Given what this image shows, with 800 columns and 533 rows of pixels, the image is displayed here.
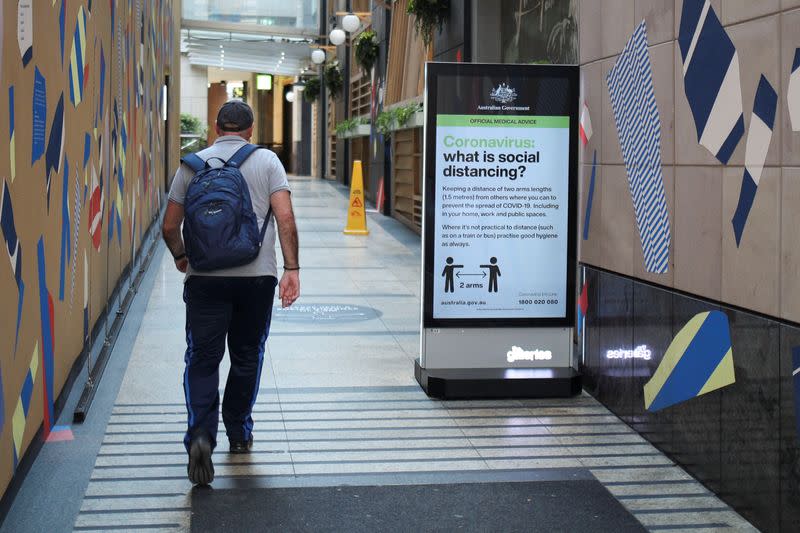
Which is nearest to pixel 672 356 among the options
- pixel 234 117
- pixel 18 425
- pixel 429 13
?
pixel 234 117

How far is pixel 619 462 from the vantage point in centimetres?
543

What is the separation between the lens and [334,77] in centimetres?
3150

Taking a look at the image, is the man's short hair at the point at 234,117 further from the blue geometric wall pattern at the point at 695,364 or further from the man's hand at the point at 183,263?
the blue geometric wall pattern at the point at 695,364

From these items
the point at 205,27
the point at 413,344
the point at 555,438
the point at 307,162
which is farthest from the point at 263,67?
the point at 555,438

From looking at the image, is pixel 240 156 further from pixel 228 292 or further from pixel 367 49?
pixel 367 49

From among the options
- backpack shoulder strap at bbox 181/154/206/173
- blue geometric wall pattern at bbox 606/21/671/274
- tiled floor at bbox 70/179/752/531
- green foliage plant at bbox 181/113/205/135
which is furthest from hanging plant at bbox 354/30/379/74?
backpack shoulder strap at bbox 181/154/206/173

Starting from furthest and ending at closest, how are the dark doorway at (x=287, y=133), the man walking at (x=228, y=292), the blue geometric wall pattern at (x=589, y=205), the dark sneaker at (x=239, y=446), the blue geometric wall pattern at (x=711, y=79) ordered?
the dark doorway at (x=287, y=133)
the blue geometric wall pattern at (x=589, y=205)
the dark sneaker at (x=239, y=446)
the man walking at (x=228, y=292)
the blue geometric wall pattern at (x=711, y=79)

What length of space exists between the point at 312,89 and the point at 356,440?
33724 mm

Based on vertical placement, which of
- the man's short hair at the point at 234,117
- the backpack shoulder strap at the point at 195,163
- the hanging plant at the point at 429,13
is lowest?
the backpack shoulder strap at the point at 195,163

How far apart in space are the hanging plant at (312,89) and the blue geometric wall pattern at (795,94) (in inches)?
1375

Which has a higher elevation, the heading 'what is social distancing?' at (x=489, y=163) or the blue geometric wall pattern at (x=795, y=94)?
the blue geometric wall pattern at (x=795, y=94)

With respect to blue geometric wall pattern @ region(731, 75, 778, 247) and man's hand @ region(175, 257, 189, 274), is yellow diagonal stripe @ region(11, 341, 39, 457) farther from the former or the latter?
blue geometric wall pattern @ region(731, 75, 778, 247)

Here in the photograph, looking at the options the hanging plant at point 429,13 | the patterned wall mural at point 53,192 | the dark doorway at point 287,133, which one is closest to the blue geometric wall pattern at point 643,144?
the patterned wall mural at point 53,192

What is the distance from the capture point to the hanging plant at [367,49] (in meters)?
23.7
